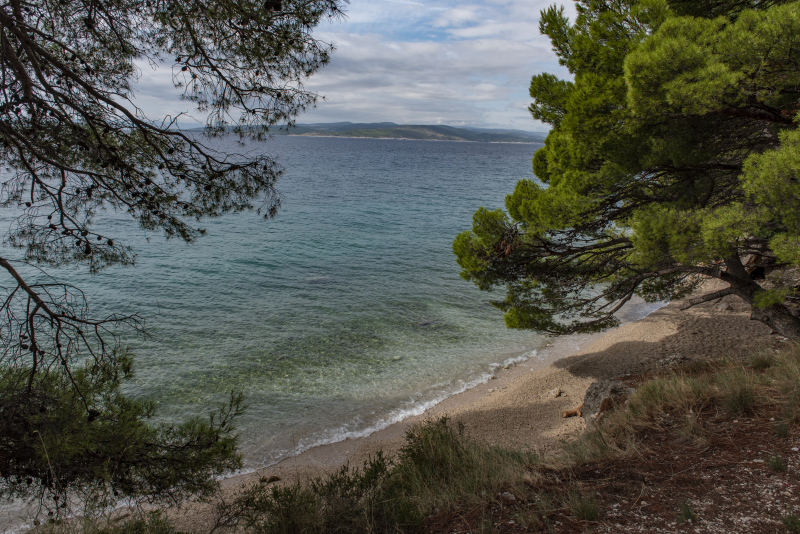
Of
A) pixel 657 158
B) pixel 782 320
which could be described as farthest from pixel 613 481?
pixel 782 320

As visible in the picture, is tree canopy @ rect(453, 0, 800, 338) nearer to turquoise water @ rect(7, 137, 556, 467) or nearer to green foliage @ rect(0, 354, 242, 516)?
turquoise water @ rect(7, 137, 556, 467)

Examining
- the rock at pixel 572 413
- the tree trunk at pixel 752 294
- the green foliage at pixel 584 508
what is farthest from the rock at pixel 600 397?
the green foliage at pixel 584 508

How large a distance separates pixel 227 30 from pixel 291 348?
8629 millimetres

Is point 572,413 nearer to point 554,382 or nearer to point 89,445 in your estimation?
point 554,382

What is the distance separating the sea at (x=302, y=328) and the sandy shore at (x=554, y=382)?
0.46 m

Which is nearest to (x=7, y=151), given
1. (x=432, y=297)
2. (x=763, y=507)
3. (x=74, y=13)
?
(x=74, y=13)

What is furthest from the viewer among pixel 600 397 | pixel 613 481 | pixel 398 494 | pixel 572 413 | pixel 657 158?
pixel 572 413

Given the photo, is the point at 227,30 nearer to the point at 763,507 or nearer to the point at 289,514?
the point at 289,514

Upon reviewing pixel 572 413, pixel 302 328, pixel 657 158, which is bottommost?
pixel 302 328

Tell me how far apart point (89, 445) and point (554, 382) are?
28.6 feet

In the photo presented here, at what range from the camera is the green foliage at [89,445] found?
3441mm

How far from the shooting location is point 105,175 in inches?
167

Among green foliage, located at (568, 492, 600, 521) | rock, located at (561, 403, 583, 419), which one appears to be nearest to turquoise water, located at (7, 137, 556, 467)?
rock, located at (561, 403, 583, 419)

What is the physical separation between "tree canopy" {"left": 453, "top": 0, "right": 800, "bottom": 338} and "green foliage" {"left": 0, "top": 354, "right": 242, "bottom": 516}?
5176mm
